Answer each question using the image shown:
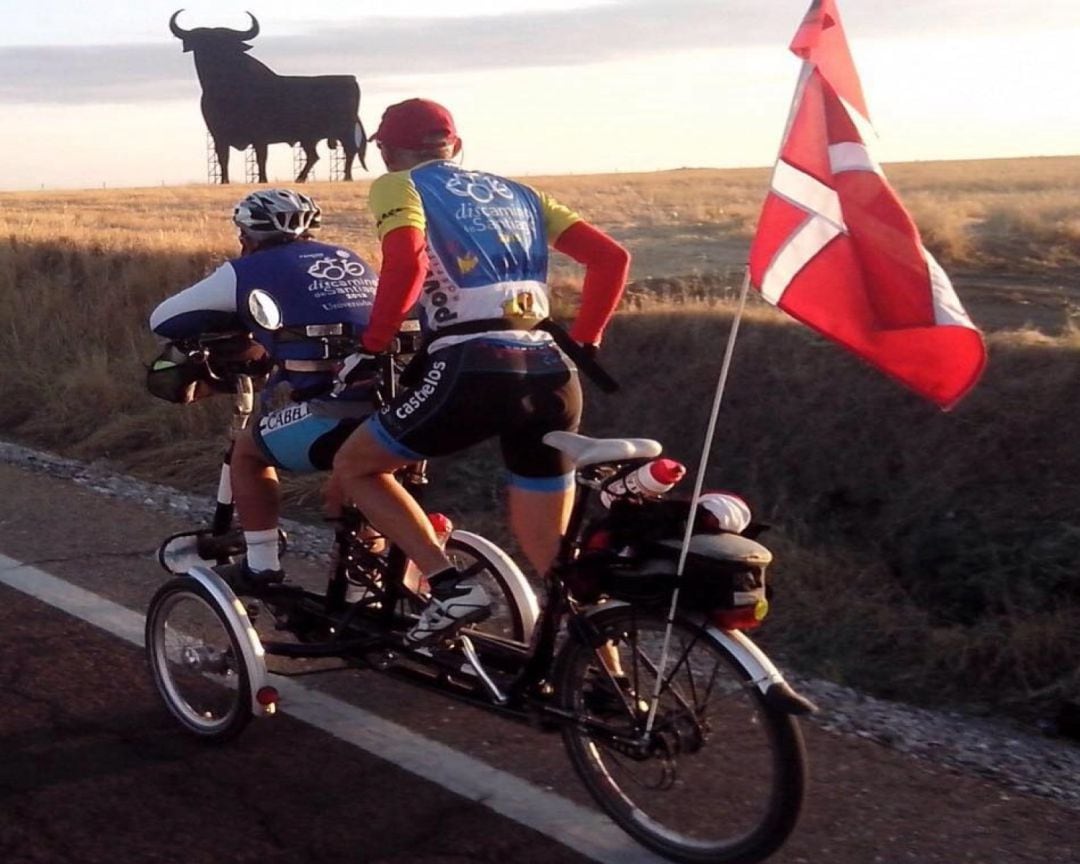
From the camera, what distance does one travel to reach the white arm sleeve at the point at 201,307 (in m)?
5.21

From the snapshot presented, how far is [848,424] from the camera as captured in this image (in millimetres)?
8469

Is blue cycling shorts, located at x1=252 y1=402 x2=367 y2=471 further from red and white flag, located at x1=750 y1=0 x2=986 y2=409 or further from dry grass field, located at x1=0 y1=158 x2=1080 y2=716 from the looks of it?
dry grass field, located at x1=0 y1=158 x2=1080 y2=716

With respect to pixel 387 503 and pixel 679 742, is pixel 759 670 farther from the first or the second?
pixel 387 503

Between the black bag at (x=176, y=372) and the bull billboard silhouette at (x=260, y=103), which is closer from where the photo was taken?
the black bag at (x=176, y=372)

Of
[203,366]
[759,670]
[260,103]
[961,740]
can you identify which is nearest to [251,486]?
[203,366]

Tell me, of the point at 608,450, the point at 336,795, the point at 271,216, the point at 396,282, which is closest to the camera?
the point at 608,450

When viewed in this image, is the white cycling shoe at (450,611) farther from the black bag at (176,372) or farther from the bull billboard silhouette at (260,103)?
the bull billboard silhouette at (260,103)

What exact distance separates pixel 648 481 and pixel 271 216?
186 cm

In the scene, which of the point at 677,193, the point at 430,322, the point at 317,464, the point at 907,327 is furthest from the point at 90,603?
the point at 677,193

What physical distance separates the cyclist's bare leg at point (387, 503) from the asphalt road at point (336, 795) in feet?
2.23

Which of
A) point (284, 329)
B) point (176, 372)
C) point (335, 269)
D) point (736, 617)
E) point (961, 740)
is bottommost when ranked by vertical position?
point (961, 740)

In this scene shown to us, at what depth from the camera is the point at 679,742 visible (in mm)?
4312

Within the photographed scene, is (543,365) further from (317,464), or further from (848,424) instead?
(848,424)

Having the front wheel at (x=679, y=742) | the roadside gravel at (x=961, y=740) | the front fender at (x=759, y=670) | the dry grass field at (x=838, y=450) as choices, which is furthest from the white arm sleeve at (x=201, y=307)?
the dry grass field at (x=838, y=450)
